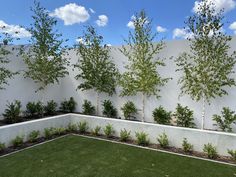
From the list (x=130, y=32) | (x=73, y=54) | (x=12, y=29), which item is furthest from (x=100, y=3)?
(x=12, y=29)

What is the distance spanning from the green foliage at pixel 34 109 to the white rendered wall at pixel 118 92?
14.6 inches

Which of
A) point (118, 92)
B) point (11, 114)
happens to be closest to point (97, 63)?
point (118, 92)

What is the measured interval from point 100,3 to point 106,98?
4.36m

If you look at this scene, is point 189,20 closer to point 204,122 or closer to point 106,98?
point 204,122

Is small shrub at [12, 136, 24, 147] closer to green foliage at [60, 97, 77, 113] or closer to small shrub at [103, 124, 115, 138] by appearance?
small shrub at [103, 124, 115, 138]

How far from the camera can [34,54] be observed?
9750 mm

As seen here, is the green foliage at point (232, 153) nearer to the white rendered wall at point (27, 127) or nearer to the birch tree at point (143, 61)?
the birch tree at point (143, 61)

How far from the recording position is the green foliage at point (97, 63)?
9703 mm

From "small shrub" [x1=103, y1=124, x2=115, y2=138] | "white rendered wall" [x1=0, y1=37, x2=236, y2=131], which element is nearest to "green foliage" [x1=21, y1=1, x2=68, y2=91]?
"white rendered wall" [x1=0, y1=37, x2=236, y2=131]

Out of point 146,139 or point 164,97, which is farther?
point 164,97

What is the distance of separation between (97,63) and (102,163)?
17.1 feet

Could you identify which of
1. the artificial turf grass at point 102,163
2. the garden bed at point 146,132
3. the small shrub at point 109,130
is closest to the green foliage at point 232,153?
the garden bed at point 146,132

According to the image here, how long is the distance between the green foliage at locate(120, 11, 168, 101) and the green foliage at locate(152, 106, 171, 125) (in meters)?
0.77

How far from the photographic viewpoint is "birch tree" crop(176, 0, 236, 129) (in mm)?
7020
